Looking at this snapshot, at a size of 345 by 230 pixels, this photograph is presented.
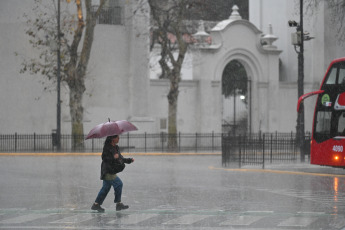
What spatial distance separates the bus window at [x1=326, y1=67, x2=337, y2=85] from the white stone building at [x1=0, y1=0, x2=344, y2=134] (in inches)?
654

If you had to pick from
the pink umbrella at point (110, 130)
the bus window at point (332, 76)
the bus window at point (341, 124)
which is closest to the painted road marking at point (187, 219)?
the pink umbrella at point (110, 130)

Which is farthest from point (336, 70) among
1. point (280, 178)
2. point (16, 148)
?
point (16, 148)

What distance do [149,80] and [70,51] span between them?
661 cm

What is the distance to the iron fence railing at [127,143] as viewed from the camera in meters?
39.0

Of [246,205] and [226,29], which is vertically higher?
[226,29]

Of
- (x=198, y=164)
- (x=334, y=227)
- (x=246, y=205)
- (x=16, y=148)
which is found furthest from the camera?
(x=16, y=148)

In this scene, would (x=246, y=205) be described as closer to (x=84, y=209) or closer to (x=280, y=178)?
(x=84, y=209)

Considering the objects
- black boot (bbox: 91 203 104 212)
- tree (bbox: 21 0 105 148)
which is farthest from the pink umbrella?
tree (bbox: 21 0 105 148)

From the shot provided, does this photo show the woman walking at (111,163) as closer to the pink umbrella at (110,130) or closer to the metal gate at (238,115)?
the pink umbrella at (110,130)

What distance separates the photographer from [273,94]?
46156 mm

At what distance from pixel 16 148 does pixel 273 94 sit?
53.1 feet

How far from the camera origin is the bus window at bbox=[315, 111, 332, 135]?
22.7m

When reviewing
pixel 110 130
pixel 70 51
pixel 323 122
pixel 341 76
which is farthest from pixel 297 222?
pixel 70 51

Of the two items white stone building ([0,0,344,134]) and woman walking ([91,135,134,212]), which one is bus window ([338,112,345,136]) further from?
white stone building ([0,0,344,134])
